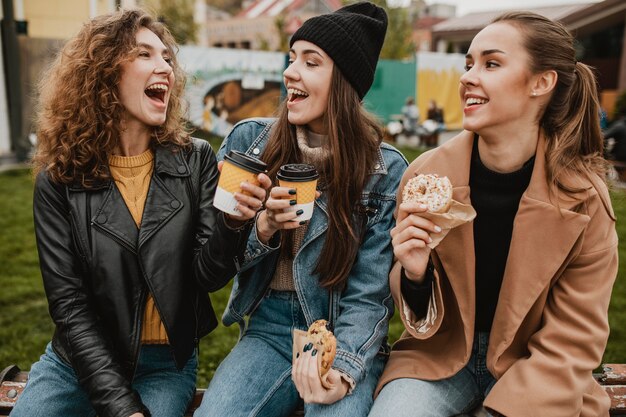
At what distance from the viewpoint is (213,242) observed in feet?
7.77

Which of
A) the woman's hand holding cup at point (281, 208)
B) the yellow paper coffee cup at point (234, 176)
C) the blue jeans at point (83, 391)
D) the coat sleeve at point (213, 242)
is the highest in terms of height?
the yellow paper coffee cup at point (234, 176)

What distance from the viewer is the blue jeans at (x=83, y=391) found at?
7.70ft

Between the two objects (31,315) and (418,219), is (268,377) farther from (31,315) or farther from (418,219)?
(31,315)

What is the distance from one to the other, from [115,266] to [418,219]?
1.25 metres

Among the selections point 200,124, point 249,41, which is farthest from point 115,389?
point 249,41

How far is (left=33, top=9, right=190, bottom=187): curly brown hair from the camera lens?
2.50m

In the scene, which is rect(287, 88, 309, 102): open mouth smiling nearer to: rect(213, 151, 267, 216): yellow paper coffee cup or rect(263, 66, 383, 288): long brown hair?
rect(263, 66, 383, 288): long brown hair

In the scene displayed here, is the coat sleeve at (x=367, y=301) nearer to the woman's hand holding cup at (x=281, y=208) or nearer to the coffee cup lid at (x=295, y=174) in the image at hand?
the woman's hand holding cup at (x=281, y=208)

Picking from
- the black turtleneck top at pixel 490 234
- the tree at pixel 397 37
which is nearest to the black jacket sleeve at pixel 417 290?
the black turtleneck top at pixel 490 234

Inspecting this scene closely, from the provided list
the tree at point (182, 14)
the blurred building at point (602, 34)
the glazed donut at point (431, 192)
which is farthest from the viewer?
the tree at point (182, 14)

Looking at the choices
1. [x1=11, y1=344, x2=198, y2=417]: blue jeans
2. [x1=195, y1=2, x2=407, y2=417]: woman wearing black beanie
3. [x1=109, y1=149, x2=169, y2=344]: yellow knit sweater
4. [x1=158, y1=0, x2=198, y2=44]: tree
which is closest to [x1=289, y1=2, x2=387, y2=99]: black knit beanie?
[x1=195, y1=2, x2=407, y2=417]: woman wearing black beanie

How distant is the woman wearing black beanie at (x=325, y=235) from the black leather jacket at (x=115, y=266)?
0.70 feet

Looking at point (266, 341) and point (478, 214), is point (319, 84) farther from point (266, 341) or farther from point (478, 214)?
point (266, 341)

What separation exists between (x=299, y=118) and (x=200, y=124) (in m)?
14.4
